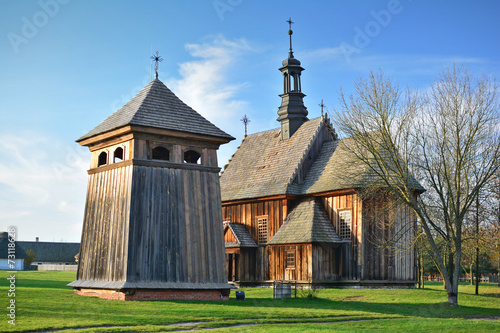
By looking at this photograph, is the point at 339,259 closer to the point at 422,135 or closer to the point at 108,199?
the point at 422,135

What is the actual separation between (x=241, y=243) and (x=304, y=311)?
18.6 meters

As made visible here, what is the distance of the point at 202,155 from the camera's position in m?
27.6

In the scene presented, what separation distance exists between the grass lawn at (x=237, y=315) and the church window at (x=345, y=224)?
867cm

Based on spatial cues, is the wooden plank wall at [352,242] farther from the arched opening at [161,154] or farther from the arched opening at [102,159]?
the arched opening at [102,159]

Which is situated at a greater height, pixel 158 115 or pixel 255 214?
pixel 158 115

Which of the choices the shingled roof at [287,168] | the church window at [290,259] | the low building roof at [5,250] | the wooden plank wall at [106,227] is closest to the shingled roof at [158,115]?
the wooden plank wall at [106,227]

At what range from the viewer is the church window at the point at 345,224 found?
37.6 meters

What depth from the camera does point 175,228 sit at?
85.3 ft

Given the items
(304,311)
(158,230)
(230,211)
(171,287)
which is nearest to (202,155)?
(158,230)

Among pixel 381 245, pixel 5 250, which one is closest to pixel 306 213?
pixel 381 245

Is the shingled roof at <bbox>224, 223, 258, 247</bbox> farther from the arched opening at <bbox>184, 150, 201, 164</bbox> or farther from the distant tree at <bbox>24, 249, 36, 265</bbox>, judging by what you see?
the distant tree at <bbox>24, 249, 36, 265</bbox>

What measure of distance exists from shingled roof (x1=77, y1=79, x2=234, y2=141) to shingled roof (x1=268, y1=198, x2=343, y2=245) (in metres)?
11.7

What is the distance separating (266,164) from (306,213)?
6.91 m

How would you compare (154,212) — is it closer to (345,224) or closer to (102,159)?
(102,159)
